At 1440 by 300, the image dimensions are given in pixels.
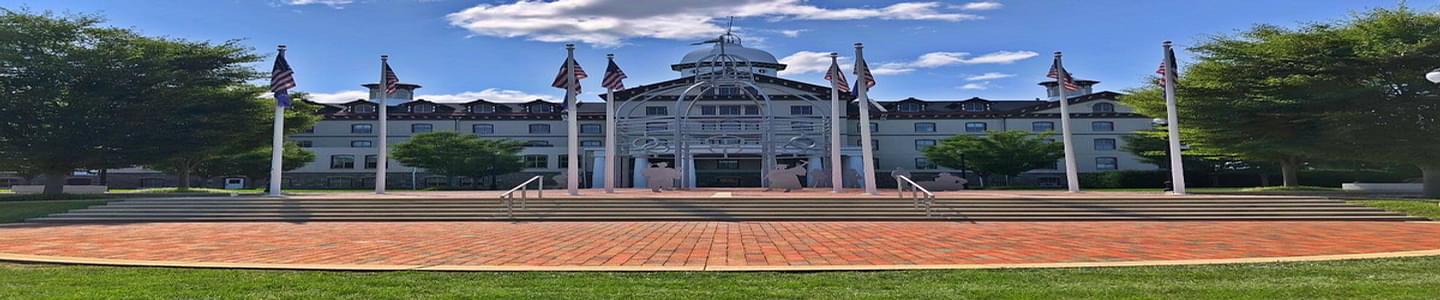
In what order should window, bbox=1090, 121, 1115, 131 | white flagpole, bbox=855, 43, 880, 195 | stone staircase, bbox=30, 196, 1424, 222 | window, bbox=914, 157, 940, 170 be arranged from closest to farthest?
stone staircase, bbox=30, 196, 1424, 222, white flagpole, bbox=855, 43, 880, 195, window, bbox=914, 157, 940, 170, window, bbox=1090, 121, 1115, 131

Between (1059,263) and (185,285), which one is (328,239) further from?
(1059,263)

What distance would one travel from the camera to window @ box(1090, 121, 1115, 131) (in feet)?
206

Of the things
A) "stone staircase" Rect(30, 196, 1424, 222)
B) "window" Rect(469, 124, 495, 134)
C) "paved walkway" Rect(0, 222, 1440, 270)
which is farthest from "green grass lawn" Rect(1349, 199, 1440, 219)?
"window" Rect(469, 124, 495, 134)

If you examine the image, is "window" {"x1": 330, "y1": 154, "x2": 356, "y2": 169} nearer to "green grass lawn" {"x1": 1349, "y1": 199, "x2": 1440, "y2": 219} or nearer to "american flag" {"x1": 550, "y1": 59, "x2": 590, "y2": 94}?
"american flag" {"x1": 550, "y1": 59, "x2": 590, "y2": 94}

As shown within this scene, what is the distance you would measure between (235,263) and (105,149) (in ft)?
86.0

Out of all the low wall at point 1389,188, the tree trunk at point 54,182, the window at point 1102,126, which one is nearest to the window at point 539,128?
the tree trunk at point 54,182

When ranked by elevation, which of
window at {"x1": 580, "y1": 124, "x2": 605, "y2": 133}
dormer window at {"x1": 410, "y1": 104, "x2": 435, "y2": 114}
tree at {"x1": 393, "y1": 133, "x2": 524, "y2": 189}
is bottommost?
tree at {"x1": 393, "y1": 133, "x2": 524, "y2": 189}

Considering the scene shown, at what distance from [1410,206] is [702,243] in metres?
18.4

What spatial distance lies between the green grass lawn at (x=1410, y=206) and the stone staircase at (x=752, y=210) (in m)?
0.40

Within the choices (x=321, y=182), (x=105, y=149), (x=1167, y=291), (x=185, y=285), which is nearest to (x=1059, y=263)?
(x=1167, y=291)

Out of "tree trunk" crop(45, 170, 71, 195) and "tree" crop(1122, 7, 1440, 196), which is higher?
"tree" crop(1122, 7, 1440, 196)

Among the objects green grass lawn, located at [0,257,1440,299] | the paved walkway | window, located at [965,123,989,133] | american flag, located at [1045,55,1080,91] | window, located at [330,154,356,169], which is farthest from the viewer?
window, located at [965,123,989,133]

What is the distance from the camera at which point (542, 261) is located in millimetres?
9320

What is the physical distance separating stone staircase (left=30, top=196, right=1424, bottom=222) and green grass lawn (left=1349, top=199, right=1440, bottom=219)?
0.40 meters
